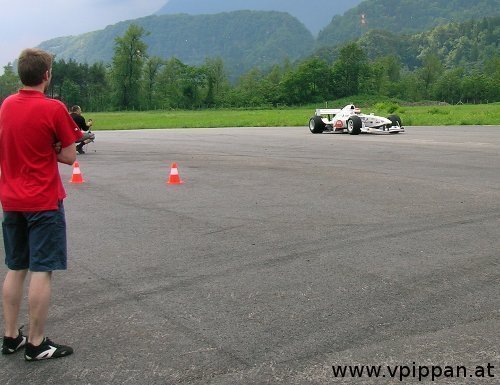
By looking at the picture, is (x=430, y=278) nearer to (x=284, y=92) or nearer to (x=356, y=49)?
(x=284, y=92)

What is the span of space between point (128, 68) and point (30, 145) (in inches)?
4809

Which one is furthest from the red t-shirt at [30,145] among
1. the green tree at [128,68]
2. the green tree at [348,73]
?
the green tree at [348,73]

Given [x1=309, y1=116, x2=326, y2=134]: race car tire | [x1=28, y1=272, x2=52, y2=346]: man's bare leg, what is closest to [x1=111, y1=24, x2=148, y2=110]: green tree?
[x1=309, y1=116, x2=326, y2=134]: race car tire

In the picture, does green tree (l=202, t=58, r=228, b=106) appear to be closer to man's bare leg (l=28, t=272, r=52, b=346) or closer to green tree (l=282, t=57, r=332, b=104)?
green tree (l=282, t=57, r=332, b=104)

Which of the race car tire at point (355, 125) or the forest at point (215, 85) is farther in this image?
the forest at point (215, 85)

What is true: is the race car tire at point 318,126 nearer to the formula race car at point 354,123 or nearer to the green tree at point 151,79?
the formula race car at point 354,123

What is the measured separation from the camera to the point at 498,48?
191250 mm

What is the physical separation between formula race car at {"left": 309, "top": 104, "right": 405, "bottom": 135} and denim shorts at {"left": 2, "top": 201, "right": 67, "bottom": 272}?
22.2 meters

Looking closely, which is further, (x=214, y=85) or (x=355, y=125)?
(x=214, y=85)

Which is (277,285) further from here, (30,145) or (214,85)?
(214,85)

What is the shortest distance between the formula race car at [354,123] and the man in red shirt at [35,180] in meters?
22.1

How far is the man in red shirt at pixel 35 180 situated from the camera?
12.8ft

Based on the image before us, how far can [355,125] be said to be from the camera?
83.4 ft

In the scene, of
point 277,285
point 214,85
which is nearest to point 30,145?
point 277,285
